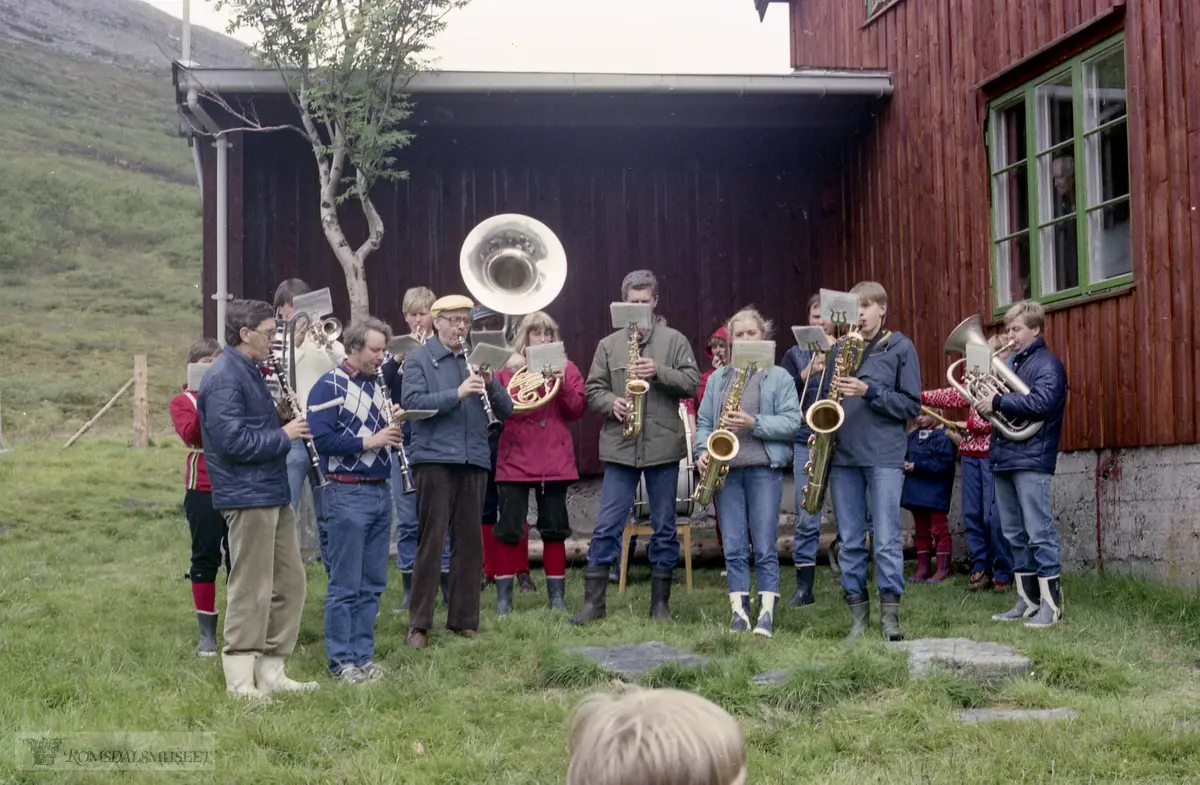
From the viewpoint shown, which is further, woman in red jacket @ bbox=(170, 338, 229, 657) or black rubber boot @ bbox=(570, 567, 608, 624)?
black rubber boot @ bbox=(570, 567, 608, 624)

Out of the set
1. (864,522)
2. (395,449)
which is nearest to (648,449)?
(864,522)

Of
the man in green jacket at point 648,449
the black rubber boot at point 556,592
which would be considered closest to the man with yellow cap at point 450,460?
the man in green jacket at point 648,449

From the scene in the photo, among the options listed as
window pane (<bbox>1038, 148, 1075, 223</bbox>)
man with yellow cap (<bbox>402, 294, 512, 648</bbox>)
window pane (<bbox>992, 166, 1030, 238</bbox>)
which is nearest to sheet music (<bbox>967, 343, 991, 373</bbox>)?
window pane (<bbox>1038, 148, 1075, 223</bbox>)

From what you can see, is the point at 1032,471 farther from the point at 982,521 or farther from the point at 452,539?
the point at 452,539

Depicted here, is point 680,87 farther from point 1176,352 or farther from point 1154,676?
point 1154,676

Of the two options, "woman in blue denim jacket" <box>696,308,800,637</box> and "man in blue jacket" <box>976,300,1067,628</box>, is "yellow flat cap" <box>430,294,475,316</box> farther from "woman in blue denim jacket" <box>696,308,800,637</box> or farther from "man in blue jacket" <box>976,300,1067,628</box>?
"man in blue jacket" <box>976,300,1067,628</box>

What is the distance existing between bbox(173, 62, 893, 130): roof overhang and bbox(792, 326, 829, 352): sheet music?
3887 mm

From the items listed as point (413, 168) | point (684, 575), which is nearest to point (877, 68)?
point (413, 168)

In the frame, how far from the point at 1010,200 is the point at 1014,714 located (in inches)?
196

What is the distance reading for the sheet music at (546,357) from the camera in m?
6.96

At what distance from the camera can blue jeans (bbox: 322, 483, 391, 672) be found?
5.91 metres

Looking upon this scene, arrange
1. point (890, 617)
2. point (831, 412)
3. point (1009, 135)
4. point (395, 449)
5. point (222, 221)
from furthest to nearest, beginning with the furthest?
point (222, 221) → point (1009, 135) → point (831, 412) → point (890, 617) → point (395, 449)

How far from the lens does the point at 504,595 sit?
745 centimetres

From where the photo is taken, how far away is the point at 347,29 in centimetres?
977
